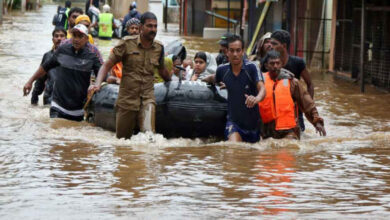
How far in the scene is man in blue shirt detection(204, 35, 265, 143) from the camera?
936cm

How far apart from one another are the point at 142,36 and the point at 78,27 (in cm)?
165

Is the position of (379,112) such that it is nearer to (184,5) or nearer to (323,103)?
(323,103)

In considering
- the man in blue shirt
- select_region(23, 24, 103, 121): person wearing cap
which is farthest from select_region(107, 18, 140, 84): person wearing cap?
the man in blue shirt

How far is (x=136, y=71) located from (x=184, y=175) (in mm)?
1910

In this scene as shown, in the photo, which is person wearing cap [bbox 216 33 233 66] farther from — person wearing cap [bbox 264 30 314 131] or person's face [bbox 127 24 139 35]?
person's face [bbox 127 24 139 35]

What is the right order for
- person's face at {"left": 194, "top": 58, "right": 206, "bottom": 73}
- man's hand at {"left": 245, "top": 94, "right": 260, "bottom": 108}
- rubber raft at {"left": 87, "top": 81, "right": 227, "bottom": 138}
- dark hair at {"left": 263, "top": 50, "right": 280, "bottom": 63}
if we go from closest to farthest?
man's hand at {"left": 245, "top": 94, "right": 260, "bottom": 108} → dark hair at {"left": 263, "top": 50, "right": 280, "bottom": 63} → rubber raft at {"left": 87, "top": 81, "right": 227, "bottom": 138} → person's face at {"left": 194, "top": 58, "right": 206, "bottom": 73}

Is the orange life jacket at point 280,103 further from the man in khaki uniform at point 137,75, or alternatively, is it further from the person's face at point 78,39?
the person's face at point 78,39

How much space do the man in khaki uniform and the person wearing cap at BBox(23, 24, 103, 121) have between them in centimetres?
144

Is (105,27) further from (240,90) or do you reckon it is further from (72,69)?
(240,90)

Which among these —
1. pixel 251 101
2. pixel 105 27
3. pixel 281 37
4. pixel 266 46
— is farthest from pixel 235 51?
pixel 105 27

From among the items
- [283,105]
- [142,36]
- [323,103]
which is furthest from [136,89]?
[323,103]

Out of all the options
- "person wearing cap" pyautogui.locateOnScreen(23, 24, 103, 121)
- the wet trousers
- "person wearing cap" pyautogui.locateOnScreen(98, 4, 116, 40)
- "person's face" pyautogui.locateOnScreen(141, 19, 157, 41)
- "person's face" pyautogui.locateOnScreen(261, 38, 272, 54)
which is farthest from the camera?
"person wearing cap" pyautogui.locateOnScreen(98, 4, 116, 40)

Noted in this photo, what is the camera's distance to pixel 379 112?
14.4 metres

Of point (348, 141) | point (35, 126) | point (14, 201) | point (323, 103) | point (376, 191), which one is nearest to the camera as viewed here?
point (14, 201)
